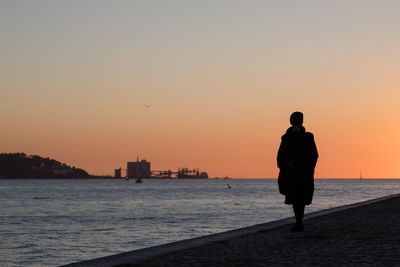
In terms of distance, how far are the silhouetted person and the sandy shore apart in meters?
0.64

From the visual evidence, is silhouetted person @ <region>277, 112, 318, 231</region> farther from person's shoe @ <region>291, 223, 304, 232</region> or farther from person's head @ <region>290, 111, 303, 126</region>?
person's shoe @ <region>291, 223, 304, 232</region>

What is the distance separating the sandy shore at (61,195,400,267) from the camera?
29.9 feet

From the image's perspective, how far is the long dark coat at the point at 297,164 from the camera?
13.4 m

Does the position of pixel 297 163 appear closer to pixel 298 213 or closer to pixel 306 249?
pixel 298 213

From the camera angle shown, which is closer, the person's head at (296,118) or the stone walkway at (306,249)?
the stone walkway at (306,249)

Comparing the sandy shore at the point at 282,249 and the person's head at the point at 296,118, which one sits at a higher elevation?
the person's head at the point at 296,118

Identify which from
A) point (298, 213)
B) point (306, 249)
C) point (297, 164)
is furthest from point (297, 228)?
point (306, 249)

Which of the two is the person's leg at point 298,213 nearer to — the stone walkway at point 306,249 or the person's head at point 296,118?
the stone walkway at point 306,249

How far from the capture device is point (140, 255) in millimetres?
9773

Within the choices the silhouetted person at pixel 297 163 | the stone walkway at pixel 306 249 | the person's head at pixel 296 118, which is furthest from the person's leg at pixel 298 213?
the person's head at pixel 296 118

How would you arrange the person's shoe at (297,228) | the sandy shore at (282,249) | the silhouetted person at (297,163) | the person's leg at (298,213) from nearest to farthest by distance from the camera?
the sandy shore at (282,249) < the silhouetted person at (297,163) < the person's leg at (298,213) < the person's shoe at (297,228)

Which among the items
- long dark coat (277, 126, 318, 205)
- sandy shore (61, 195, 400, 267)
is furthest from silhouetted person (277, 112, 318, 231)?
sandy shore (61, 195, 400, 267)

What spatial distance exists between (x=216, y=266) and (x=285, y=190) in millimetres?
4825

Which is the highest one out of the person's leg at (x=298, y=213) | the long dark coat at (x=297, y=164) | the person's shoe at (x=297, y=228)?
the long dark coat at (x=297, y=164)
